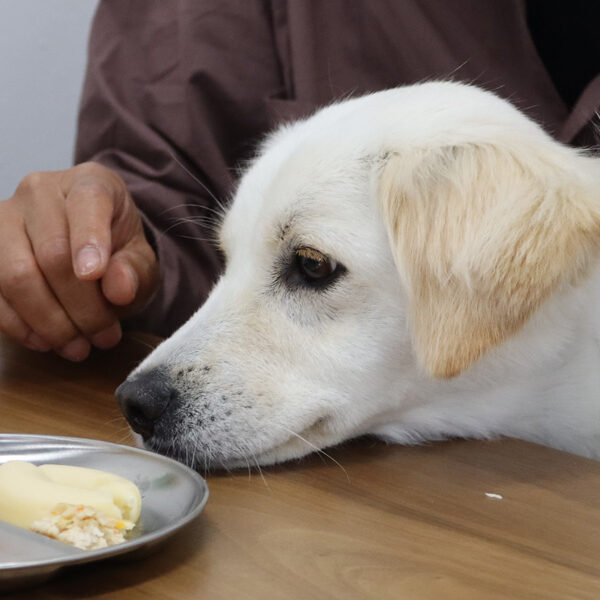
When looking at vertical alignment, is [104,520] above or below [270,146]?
below

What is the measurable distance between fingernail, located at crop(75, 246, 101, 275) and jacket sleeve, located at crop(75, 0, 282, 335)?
455 mm

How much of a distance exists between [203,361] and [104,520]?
0.28 m

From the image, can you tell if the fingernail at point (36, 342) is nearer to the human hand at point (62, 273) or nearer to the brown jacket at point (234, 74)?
the human hand at point (62, 273)

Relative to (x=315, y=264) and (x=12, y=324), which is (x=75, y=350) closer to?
(x=12, y=324)

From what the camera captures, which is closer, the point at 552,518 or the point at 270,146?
the point at 552,518

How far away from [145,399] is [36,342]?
0.31m

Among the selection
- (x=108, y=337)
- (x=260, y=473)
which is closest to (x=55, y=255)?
(x=108, y=337)

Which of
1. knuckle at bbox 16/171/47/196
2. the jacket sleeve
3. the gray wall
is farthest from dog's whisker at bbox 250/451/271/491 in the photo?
the gray wall

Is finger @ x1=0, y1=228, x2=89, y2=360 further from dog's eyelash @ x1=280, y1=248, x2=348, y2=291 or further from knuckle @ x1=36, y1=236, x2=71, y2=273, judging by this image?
dog's eyelash @ x1=280, y1=248, x2=348, y2=291

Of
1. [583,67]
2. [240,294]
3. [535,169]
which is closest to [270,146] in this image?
[240,294]

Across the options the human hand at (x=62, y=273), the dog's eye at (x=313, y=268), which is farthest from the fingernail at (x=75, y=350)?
the dog's eye at (x=313, y=268)

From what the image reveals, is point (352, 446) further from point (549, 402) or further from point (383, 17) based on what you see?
point (383, 17)

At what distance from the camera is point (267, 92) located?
5.15 ft

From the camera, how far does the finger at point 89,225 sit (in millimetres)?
969
